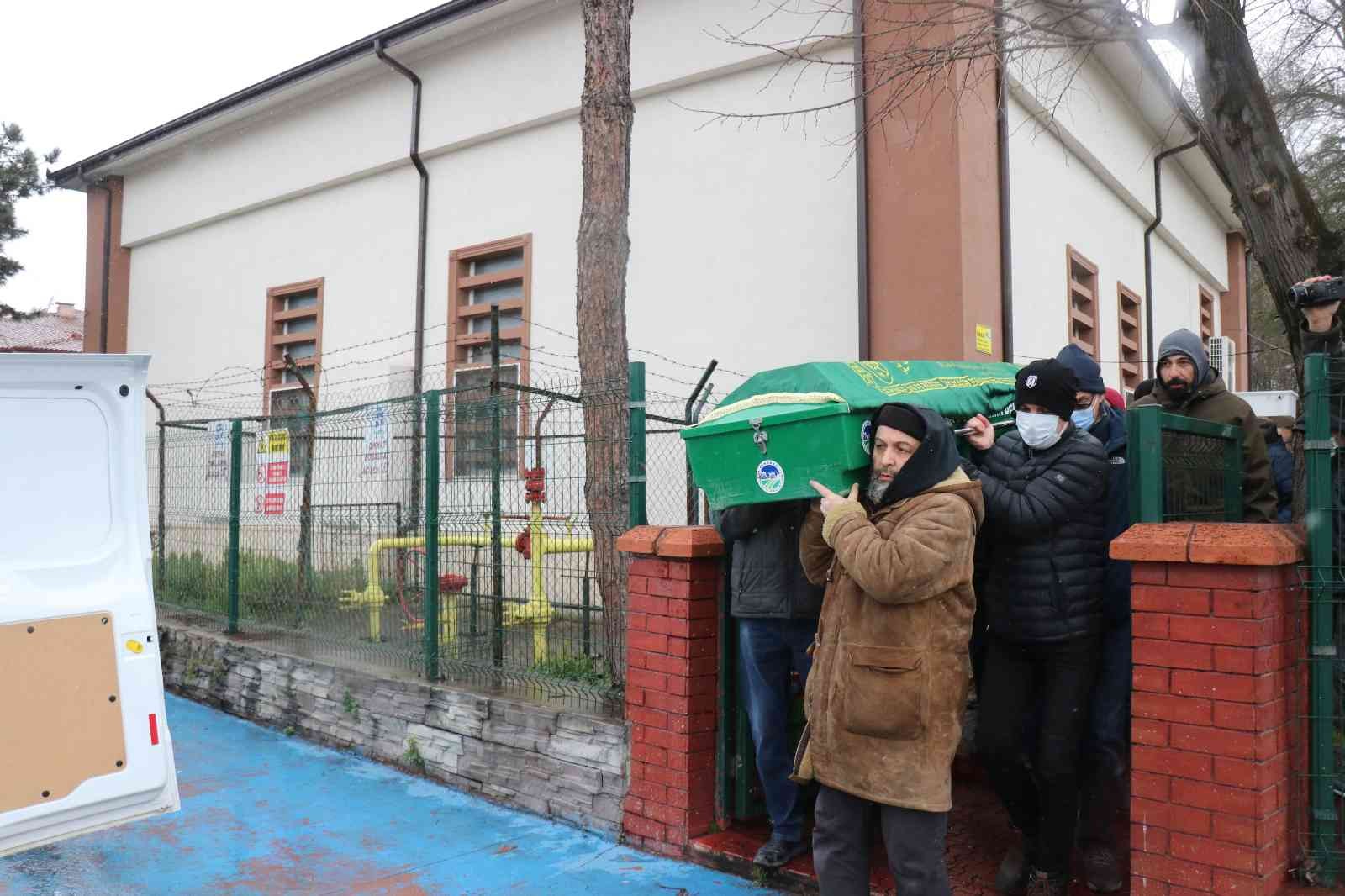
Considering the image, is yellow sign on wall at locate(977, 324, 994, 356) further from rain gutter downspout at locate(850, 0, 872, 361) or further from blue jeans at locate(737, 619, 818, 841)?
blue jeans at locate(737, 619, 818, 841)

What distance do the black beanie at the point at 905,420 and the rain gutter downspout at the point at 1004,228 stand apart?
486cm

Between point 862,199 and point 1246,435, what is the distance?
403 centimetres

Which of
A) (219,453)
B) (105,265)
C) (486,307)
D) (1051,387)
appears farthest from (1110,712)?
(105,265)

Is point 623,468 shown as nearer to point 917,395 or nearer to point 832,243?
point 917,395

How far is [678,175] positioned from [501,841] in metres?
5.90

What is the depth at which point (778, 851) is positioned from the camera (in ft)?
13.4

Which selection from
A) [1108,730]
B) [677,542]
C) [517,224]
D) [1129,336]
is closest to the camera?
[1108,730]

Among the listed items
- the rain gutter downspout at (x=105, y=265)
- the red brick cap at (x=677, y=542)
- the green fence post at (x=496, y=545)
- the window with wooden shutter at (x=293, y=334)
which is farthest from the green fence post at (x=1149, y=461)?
the rain gutter downspout at (x=105, y=265)

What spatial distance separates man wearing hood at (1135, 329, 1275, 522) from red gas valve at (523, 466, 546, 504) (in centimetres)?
287

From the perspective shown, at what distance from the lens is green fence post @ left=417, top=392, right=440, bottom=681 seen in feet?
19.0

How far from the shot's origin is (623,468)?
503 centimetres

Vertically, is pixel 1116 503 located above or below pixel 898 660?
above

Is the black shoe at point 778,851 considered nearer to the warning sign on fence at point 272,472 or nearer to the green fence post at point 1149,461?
the green fence post at point 1149,461

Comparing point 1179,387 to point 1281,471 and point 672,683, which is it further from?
point 672,683
